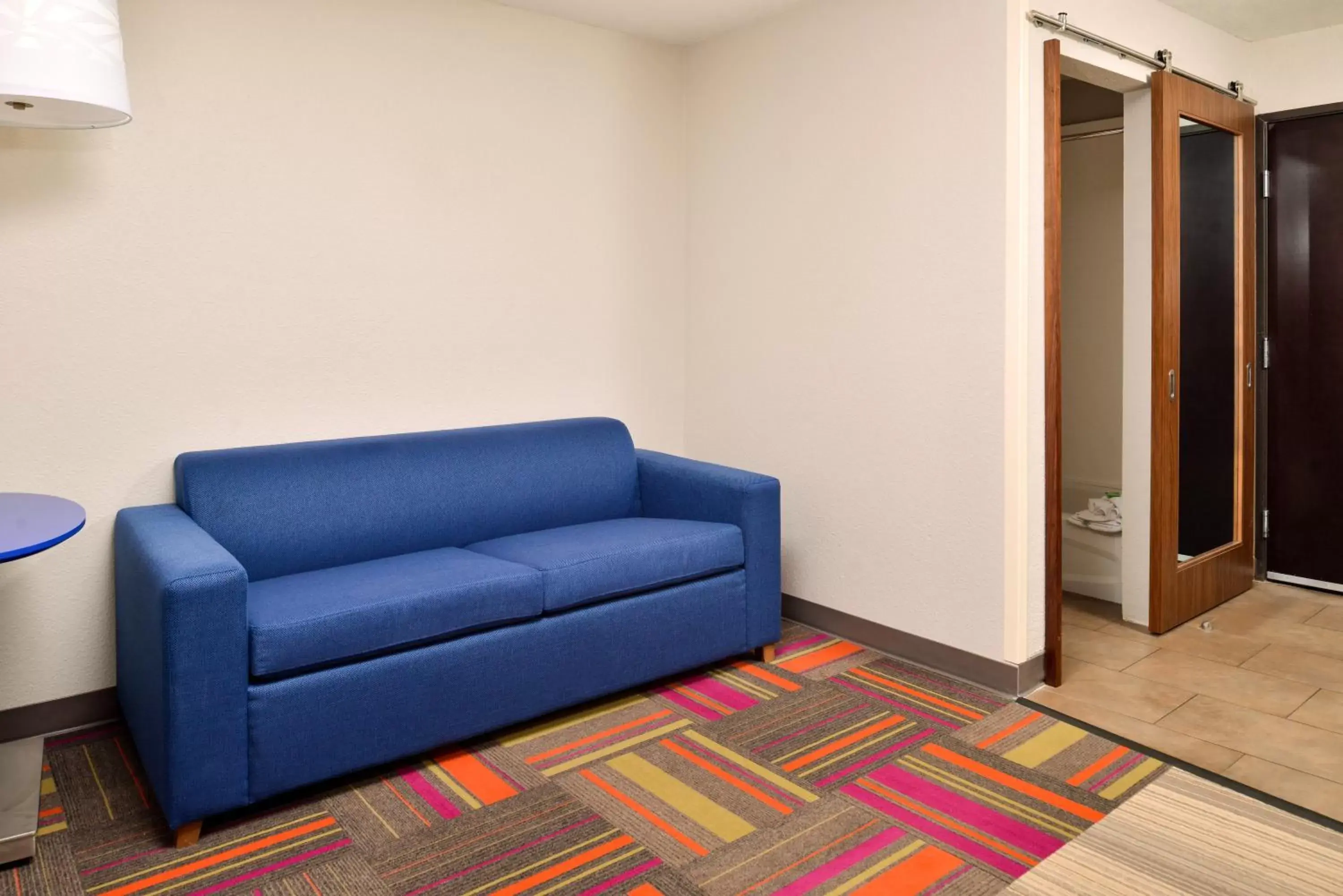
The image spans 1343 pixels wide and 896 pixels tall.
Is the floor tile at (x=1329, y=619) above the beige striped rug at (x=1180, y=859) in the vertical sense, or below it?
below

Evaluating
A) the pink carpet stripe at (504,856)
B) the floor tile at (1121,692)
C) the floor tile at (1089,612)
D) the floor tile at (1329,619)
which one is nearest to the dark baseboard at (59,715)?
the pink carpet stripe at (504,856)

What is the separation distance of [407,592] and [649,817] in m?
0.78

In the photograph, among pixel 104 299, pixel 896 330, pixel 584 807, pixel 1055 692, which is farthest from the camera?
pixel 896 330

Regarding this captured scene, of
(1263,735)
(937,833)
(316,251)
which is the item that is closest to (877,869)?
(937,833)

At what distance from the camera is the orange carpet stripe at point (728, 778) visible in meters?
2.22

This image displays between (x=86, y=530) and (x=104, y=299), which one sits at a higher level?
(x=104, y=299)

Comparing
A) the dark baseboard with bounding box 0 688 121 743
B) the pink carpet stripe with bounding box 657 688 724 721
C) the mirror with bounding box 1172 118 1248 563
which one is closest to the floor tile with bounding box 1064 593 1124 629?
the mirror with bounding box 1172 118 1248 563

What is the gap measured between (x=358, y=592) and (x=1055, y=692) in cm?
200

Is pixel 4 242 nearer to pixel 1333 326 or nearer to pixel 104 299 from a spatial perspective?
pixel 104 299

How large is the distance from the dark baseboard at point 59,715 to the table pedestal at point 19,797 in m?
0.04

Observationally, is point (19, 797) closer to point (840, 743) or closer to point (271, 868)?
point (271, 868)

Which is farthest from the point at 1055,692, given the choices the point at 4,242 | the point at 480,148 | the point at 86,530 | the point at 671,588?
the point at 4,242

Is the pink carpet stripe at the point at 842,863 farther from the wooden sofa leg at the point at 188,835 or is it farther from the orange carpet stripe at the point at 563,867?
the wooden sofa leg at the point at 188,835

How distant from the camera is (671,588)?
9.45ft
